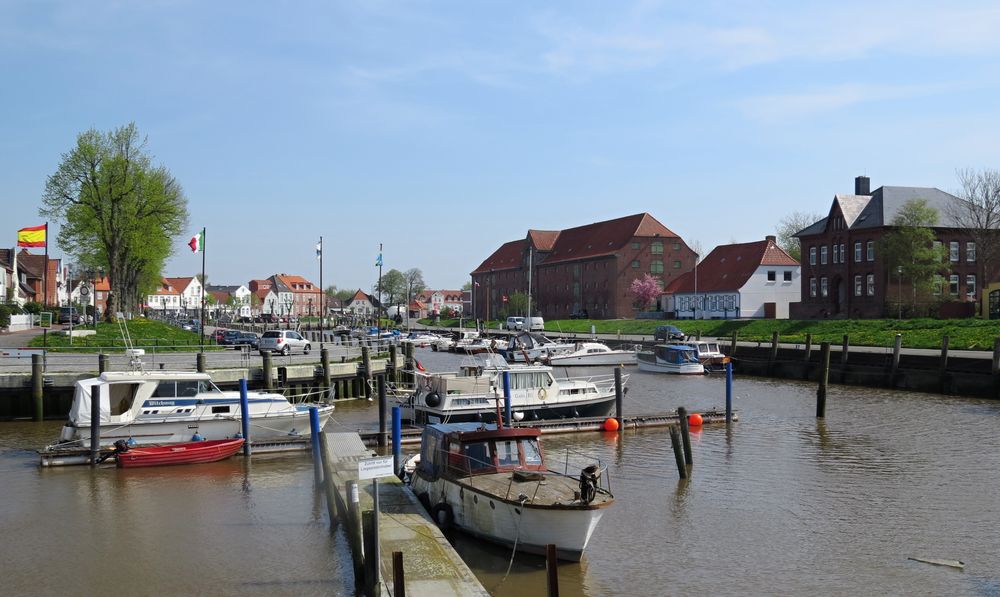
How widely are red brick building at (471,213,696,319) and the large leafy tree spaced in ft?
215

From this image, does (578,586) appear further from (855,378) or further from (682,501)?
(855,378)

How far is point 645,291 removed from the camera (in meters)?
116

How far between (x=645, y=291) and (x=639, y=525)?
3865 inches

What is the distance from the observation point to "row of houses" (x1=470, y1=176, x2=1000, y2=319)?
77625 mm

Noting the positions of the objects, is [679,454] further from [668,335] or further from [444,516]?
[668,335]

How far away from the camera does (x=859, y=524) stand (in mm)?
20156

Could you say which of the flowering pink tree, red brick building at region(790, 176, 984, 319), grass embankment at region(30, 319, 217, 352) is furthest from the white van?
grass embankment at region(30, 319, 217, 352)

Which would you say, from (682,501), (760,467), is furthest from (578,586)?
(760,467)

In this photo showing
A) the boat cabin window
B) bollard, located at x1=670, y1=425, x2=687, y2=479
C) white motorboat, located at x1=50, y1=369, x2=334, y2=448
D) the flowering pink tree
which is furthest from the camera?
the flowering pink tree

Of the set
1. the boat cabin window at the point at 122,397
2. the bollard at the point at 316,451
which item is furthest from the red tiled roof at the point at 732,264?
the bollard at the point at 316,451

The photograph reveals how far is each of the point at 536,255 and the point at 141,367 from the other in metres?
115

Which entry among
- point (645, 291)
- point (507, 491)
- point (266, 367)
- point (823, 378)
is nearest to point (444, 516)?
point (507, 491)

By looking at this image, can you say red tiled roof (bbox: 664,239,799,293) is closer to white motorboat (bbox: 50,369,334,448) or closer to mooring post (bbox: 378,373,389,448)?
mooring post (bbox: 378,373,389,448)

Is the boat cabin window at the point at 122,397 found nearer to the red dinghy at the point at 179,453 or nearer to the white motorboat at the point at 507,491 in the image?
the red dinghy at the point at 179,453
